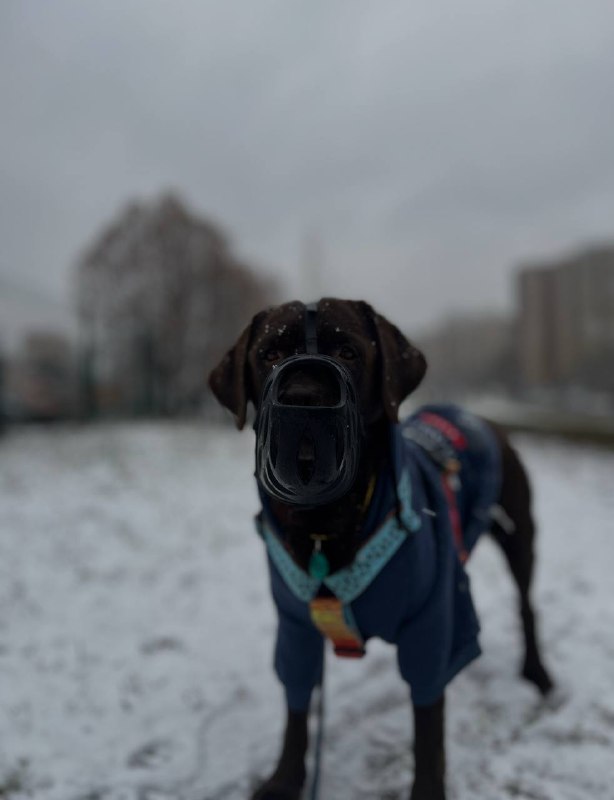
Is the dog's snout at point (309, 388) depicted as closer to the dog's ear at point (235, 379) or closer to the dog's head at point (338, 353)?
the dog's head at point (338, 353)

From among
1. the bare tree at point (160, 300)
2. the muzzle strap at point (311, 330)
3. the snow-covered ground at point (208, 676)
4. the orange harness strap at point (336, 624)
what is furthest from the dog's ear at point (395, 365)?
the bare tree at point (160, 300)

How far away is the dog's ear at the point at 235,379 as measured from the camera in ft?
5.79

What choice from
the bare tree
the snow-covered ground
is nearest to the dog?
the snow-covered ground

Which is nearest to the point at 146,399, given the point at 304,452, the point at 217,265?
the point at 217,265

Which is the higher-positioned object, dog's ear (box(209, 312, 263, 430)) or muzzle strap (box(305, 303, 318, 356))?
muzzle strap (box(305, 303, 318, 356))

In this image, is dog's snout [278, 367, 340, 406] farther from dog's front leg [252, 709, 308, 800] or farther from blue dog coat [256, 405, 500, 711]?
dog's front leg [252, 709, 308, 800]

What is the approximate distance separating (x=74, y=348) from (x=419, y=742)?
1259cm

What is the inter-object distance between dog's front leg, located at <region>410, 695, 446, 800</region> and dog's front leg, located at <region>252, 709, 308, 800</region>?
15.5 inches

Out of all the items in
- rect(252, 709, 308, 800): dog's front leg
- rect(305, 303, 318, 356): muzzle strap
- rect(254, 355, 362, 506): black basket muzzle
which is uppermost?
rect(305, 303, 318, 356): muzzle strap

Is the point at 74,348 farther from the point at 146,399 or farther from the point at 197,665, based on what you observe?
the point at 197,665

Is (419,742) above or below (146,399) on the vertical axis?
above

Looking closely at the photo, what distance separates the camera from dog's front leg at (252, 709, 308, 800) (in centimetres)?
196

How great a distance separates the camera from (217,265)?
57.2 ft

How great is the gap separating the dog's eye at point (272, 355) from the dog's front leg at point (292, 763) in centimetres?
124
